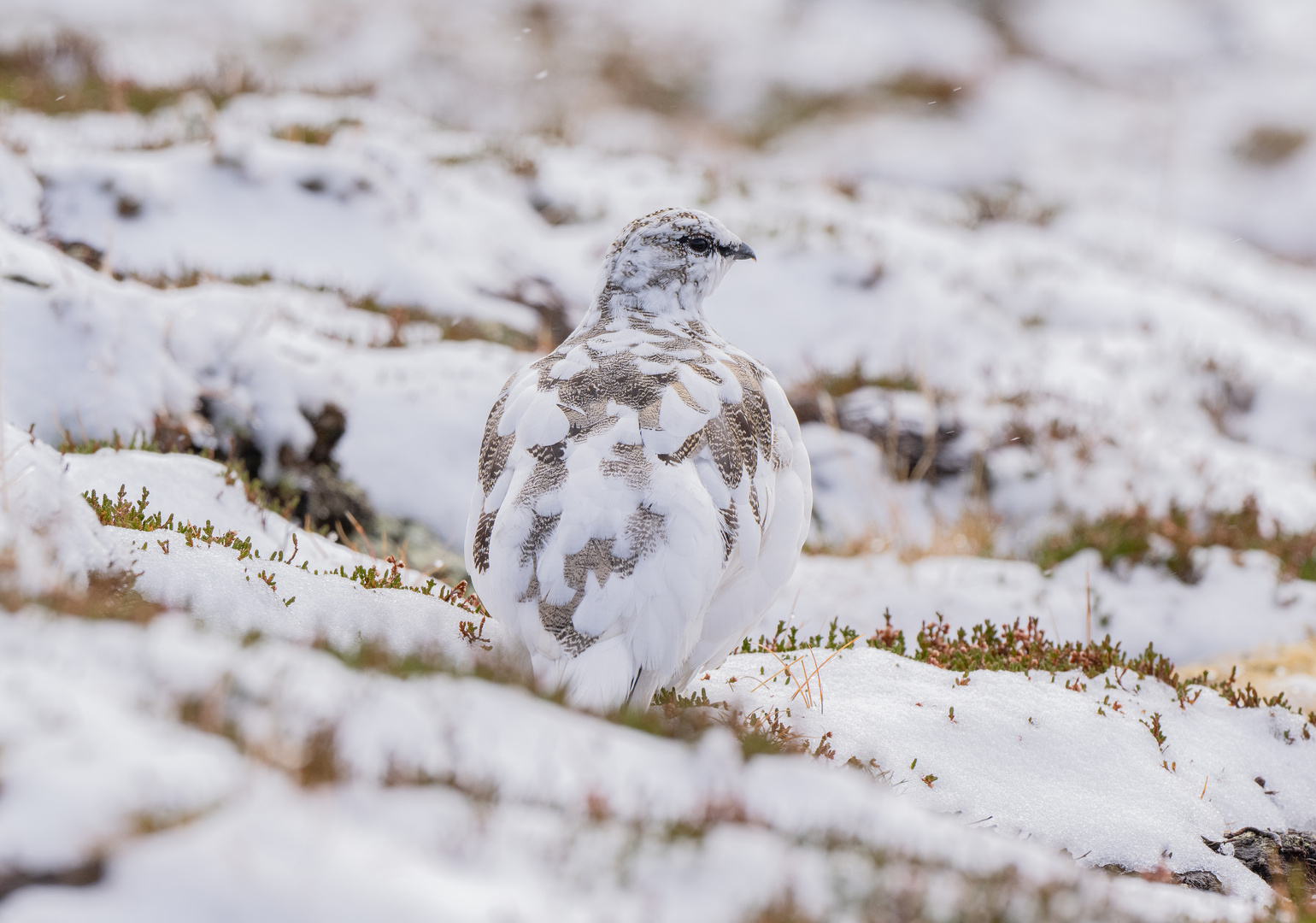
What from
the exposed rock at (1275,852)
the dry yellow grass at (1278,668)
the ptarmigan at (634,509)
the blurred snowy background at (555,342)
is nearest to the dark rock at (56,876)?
the blurred snowy background at (555,342)

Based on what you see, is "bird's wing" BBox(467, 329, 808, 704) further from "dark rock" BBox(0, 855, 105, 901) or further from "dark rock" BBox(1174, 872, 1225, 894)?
"dark rock" BBox(1174, 872, 1225, 894)

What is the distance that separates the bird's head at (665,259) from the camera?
4250 mm

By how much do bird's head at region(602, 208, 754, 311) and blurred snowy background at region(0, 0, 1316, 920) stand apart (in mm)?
1669

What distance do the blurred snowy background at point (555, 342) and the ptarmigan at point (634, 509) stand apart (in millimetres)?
833

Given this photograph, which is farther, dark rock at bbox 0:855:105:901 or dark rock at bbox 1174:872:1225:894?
dark rock at bbox 1174:872:1225:894

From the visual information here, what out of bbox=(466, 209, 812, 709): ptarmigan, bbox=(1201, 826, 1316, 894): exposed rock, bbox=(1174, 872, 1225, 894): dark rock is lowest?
bbox=(1201, 826, 1316, 894): exposed rock

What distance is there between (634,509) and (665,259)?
165cm

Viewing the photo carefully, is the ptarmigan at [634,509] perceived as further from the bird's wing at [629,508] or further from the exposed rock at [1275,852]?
the exposed rock at [1275,852]

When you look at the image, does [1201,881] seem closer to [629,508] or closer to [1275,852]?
[1275,852]

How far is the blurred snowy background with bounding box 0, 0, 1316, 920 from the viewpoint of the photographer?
5203mm

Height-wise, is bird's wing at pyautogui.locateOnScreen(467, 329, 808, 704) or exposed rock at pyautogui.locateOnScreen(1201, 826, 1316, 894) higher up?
bird's wing at pyautogui.locateOnScreen(467, 329, 808, 704)

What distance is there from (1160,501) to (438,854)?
7.44 meters

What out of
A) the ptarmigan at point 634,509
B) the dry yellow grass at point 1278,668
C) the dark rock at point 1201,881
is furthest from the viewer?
the dry yellow grass at point 1278,668

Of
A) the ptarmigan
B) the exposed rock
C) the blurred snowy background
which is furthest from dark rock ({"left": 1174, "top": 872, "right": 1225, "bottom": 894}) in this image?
the ptarmigan
